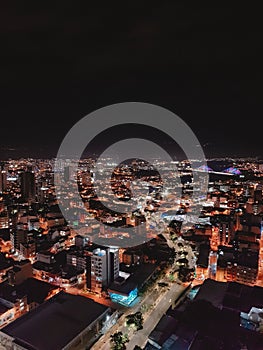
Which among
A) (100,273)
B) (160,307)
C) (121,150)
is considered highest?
(121,150)

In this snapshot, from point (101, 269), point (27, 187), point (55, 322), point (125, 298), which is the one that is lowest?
point (125, 298)

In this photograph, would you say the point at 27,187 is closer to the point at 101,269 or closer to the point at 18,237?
the point at 18,237

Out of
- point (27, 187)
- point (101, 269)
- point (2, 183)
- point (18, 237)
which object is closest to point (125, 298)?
point (101, 269)

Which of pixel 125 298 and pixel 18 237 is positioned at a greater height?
pixel 18 237

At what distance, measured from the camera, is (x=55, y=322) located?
3047 millimetres

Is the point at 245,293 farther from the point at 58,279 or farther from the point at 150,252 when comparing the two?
the point at 58,279

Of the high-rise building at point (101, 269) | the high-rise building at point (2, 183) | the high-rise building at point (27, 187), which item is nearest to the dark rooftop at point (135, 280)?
the high-rise building at point (101, 269)

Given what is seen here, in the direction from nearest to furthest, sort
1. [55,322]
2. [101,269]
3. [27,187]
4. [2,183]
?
[55,322] < [101,269] < [27,187] < [2,183]

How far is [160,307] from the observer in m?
3.69

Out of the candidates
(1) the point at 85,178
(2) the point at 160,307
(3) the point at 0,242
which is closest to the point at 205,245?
(2) the point at 160,307

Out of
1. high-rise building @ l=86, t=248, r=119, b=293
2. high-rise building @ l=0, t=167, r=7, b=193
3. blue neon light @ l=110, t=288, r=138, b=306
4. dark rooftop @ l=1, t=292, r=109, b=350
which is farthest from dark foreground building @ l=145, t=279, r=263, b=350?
high-rise building @ l=0, t=167, r=7, b=193

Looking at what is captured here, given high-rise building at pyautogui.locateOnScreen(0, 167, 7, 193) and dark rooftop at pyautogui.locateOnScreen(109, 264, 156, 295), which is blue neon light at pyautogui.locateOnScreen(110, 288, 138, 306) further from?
high-rise building at pyautogui.locateOnScreen(0, 167, 7, 193)

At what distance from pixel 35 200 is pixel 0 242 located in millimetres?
3786

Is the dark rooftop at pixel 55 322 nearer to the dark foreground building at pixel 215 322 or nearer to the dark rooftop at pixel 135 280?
the dark rooftop at pixel 135 280
